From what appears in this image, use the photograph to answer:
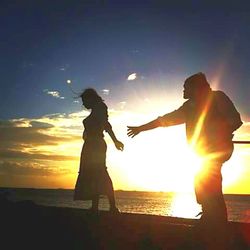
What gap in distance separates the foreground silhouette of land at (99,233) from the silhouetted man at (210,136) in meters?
0.50

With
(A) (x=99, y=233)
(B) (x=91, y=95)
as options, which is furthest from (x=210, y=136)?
(B) (x=91, y=95)

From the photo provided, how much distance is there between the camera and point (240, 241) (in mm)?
6914

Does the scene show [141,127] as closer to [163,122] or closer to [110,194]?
[163,122]

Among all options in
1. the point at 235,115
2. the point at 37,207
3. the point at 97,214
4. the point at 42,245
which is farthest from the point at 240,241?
the point at 37,207

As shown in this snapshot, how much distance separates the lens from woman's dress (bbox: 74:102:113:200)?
1119 cm

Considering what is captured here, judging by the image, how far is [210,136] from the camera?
7.17 m

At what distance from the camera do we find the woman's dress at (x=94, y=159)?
1119 centimetres

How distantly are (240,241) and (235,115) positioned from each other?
5.80 ft

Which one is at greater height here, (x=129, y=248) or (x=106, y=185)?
(x=106, y=185)

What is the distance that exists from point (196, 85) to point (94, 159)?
446cm

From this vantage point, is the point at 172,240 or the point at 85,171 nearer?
the point at 172,240

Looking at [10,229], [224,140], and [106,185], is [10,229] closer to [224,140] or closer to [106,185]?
[106,185]

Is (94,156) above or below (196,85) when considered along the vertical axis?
below

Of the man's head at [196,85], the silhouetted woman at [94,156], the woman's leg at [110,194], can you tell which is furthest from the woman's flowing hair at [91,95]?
the man's head at [196,85]
